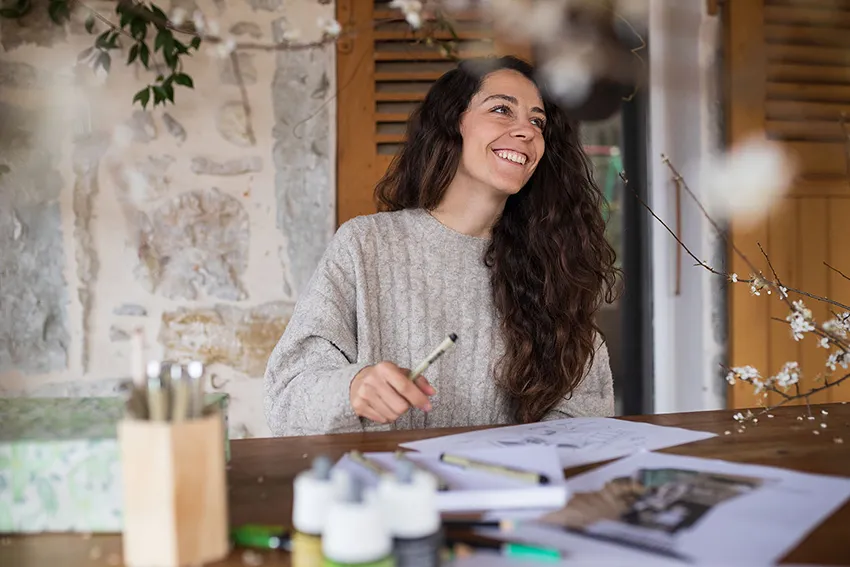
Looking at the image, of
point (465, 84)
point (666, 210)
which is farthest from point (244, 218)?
point (666, 210)

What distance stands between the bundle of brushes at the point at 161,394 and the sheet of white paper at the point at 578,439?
1.33 ft

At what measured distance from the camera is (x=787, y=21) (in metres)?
2.48

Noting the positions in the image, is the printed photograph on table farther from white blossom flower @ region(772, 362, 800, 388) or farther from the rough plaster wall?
the rough plaster wall

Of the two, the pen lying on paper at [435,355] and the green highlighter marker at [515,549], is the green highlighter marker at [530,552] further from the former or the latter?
the pen lying on paper at [435,355]

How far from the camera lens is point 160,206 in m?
2.22

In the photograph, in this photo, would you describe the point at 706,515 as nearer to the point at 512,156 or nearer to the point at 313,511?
the point at 313,511

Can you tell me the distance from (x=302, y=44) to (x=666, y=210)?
4.43 ft

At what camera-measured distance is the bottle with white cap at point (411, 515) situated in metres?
0.60

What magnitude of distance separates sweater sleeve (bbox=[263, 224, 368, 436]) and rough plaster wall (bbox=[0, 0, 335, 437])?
65cm

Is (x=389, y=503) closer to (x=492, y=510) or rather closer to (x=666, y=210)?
(x=492, y=510)

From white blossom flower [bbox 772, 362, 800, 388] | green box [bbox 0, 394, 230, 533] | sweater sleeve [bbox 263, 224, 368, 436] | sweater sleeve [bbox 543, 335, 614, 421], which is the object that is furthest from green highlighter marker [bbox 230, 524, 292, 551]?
sweater sleeve [bbox 543, 335, 614, 421]

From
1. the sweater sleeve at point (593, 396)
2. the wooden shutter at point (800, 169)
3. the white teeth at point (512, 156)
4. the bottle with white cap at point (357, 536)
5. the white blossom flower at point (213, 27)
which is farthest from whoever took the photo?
the wooden shutter at point (800, 169)

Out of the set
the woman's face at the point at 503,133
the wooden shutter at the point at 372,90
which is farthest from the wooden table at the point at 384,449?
the wooden shutter at the point at 372,90

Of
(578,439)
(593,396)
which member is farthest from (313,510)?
(593,396)
